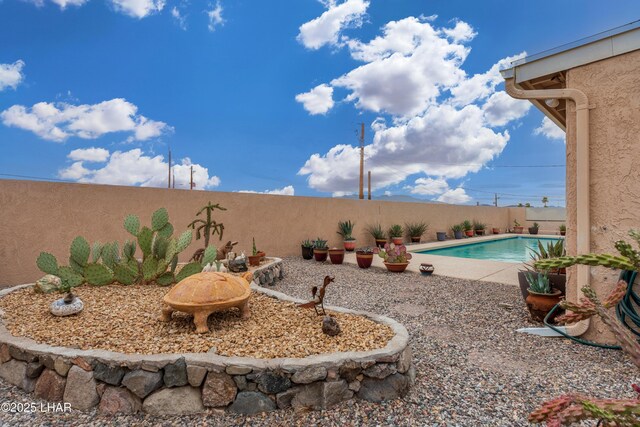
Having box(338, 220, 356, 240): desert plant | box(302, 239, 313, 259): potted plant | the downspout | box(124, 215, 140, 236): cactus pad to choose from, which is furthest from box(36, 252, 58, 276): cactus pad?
box(338, 220, 356, 240): desert plant

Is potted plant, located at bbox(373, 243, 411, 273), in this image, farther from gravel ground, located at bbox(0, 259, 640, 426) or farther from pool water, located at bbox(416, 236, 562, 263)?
pool water, located at bbox(416, 236, 562, 263)

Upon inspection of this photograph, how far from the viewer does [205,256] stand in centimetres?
363

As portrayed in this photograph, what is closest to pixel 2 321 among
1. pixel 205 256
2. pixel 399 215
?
pixel 205 256

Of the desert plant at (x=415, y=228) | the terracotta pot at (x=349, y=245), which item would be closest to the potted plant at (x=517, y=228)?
the desert plant at (x=415, y=228)

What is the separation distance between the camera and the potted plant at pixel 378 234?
9836mm

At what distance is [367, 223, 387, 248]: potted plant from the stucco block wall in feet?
22.7

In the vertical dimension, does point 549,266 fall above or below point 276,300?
above

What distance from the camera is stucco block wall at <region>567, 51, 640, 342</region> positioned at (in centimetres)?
284

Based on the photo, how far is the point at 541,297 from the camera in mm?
3277

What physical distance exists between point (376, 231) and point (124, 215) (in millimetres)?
6622

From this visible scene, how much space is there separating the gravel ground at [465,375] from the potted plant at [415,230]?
7.15 metres

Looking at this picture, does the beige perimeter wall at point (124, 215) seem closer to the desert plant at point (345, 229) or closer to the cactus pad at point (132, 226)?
the desert plant at point (345, 229)

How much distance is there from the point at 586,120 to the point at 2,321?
5.07 metres

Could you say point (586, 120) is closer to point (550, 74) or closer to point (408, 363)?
point (550, 74)
